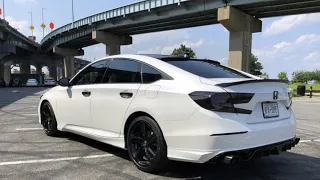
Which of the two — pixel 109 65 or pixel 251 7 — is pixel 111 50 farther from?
pixel 109 65

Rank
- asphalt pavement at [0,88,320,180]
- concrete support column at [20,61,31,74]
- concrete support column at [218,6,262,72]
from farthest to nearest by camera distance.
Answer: concrete support column at [20,61,31,74], concrete support column at [218,6,262,72], asphalt pavement at [0,88,320,180]

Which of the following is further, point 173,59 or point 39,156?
point 39,156

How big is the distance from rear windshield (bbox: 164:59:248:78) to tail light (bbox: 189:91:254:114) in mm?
566

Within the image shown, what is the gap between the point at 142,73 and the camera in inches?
193

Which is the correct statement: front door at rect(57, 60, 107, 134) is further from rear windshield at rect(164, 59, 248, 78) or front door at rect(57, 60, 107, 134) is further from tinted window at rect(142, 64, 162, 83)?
rear windshield at rect(164, 59, 248, 78)

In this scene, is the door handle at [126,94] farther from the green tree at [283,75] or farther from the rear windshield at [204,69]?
the green tree at [283,75]

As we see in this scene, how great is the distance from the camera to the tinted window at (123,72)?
16.5 ft

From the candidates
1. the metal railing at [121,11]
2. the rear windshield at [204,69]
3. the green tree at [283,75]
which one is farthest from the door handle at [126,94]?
the green tree at [283,75]

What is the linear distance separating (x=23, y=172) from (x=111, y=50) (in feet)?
153

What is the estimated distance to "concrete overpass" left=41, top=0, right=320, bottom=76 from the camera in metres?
31.0

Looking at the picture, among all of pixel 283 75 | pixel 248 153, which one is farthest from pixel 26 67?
pixel 248 153

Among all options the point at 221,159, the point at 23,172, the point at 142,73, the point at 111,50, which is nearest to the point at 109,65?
the point at 142,73

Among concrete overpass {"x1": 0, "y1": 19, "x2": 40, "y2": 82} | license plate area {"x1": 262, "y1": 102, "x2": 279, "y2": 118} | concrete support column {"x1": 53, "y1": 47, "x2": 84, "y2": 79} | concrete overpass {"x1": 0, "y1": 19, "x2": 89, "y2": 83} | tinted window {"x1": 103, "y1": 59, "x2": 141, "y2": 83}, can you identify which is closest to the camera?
license plate area {"x1": 262, "y1": 102, "x2": 279, "y2": 118}

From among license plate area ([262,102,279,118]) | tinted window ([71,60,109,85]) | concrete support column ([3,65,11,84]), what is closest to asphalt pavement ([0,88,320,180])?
license plate area ([262,102,279,118])
